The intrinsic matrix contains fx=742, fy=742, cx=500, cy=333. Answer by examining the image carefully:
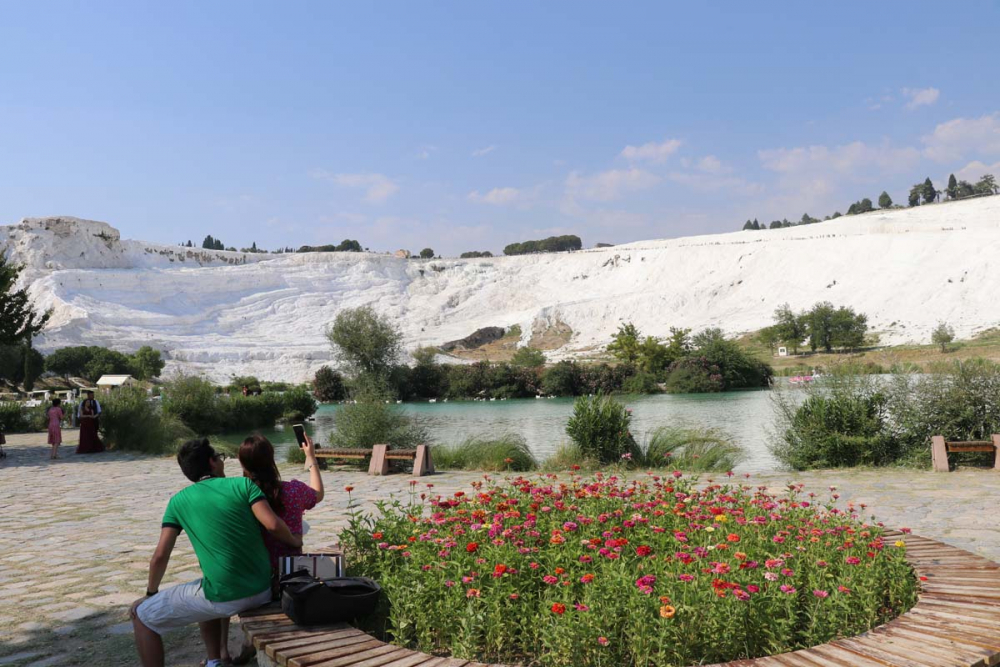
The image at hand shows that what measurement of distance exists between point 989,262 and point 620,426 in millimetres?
55762

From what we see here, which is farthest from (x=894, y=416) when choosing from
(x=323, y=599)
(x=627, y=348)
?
(x=627, y=348)

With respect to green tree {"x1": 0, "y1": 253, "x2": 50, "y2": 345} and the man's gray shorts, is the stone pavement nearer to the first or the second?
the man's gray shorts

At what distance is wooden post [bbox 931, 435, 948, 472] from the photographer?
33.5ft

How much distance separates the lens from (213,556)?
332cm

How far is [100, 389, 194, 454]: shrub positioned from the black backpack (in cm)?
1417

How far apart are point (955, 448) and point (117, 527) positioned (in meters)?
10.5

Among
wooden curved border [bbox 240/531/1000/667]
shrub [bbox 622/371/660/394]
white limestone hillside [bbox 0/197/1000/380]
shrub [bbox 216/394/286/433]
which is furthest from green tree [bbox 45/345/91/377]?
wooden curved border [bbox 240/531/1000/667]

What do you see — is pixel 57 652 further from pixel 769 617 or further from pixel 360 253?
pixel 360 253

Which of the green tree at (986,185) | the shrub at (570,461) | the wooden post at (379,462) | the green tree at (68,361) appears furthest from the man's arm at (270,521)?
the green tree at (986,185)

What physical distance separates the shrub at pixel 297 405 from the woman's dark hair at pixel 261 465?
26434 millimetres

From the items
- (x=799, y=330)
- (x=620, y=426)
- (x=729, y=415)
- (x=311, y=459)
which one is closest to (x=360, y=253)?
(x=799, y=330)

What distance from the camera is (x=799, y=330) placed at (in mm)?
50906

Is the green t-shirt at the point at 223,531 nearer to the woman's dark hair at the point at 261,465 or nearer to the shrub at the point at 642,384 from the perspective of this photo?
the woman's dark hair at the point at 261,465

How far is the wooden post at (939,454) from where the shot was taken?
1022 centimetres
